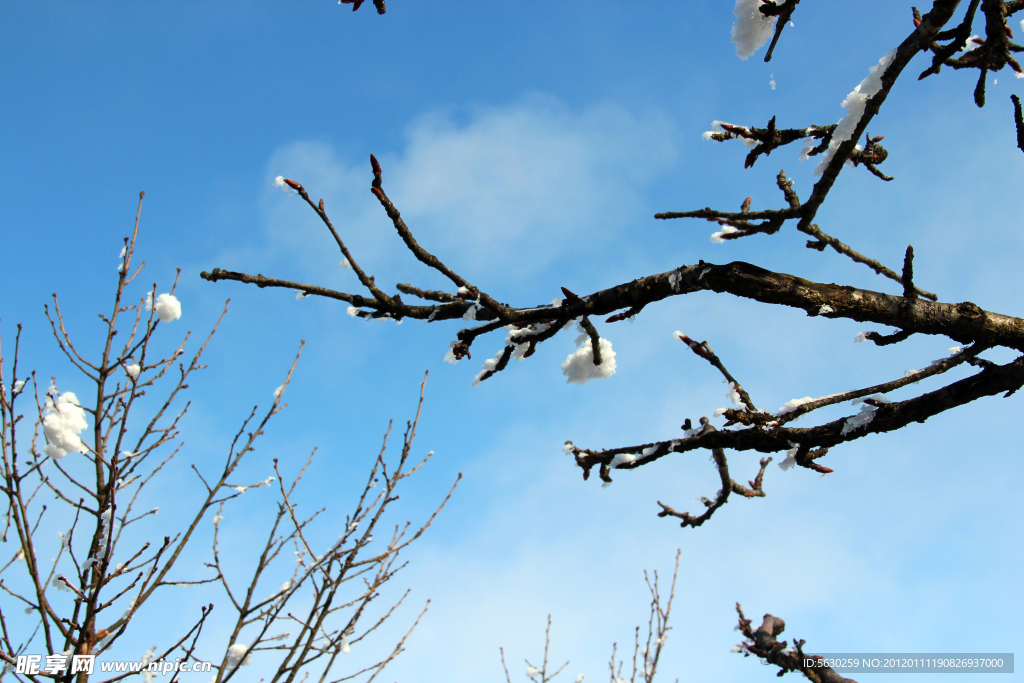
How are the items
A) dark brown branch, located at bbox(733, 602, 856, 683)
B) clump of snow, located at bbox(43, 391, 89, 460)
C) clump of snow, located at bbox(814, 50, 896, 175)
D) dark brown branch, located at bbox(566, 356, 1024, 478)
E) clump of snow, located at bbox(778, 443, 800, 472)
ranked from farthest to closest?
dark brown branch, located at bbox(733, 602, 856, 683) → clump of snow, located at bbox(43, 391, 89, 460) → clump of snow, located at bbox(778, 443, 800, 472) → dark brown branch, located at bbox(566, 356, 1024, 478) → clump of snow, located at bbox(814, 50, 896, 175)

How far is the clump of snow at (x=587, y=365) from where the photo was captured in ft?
8.75

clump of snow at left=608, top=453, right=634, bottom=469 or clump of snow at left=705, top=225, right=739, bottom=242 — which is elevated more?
clump of snow at left=705, top=225, right=739, bottom=242

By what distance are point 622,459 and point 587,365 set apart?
0.53m

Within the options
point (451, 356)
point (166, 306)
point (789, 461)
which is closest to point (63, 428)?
point (166, 306)

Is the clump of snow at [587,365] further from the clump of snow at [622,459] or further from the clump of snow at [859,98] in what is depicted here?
the clump of snow at [859,98]

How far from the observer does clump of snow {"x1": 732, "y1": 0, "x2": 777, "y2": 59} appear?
2.13m

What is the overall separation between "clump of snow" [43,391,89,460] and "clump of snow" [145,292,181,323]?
855 millimetres

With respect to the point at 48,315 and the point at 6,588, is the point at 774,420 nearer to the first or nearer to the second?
the point at 6,588

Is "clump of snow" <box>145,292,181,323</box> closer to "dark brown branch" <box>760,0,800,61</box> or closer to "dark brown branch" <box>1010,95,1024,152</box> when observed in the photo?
"dark brown branch" <box>760,0,800,61</box>

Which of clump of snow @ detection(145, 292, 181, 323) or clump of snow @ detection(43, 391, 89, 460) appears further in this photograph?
clump of snow @ detection(145, 292, 181, 323)

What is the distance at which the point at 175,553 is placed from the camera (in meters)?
3.41

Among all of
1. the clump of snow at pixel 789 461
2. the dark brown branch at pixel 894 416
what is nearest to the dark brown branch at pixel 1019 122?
the dark brown branch at pixel 894 416

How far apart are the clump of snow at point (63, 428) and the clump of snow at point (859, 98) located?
4.68 metres

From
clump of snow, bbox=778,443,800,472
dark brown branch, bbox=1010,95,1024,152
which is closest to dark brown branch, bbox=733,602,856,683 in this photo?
clump of snow, bbox=778,443,800,472
